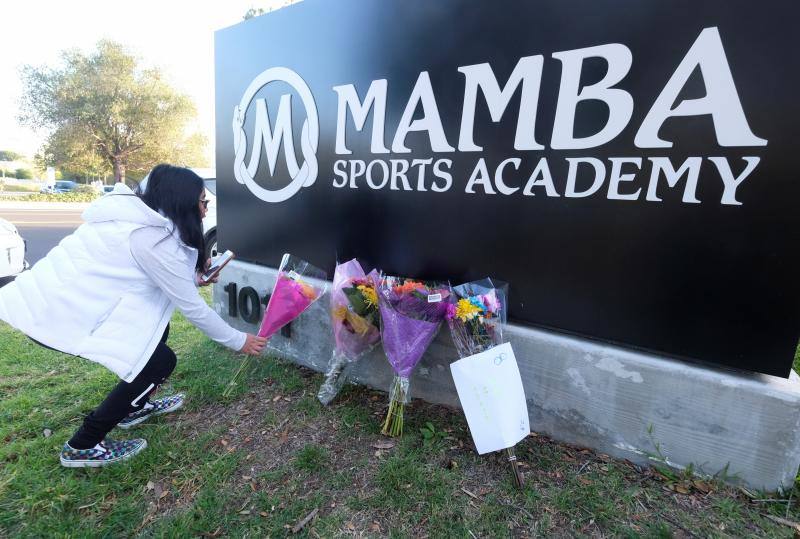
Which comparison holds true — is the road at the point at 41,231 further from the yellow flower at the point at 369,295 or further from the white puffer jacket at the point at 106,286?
the yellow flower at the point at 369,295

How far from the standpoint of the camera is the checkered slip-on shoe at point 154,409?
2.66 m

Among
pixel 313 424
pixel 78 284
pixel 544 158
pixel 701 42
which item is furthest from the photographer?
pixel 313 424

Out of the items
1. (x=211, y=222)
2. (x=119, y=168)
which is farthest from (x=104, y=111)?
(x=211, y=222)

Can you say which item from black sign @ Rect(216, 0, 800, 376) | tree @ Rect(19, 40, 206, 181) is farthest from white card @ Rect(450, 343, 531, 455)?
tree @ Rect(19, 40, 206, 181)

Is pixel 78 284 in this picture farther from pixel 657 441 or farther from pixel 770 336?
pixel 770 336

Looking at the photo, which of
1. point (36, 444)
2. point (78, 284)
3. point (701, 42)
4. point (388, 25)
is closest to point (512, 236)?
point (701, 42)

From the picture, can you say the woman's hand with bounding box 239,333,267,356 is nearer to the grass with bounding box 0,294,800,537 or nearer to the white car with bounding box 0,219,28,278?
the grass with bounding box 0,294,800,537

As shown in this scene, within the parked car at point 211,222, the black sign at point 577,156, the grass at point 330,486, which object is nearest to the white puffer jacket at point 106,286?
the grass at point 330,486

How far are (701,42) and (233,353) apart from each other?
3652mm

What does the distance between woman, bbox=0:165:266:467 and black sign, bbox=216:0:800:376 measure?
1.21 m

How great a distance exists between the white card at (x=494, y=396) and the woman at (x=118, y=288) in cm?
138

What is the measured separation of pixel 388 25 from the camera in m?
2.75

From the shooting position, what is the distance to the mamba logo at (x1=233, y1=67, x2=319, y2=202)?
10.7ft

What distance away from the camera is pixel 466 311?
2.21m
